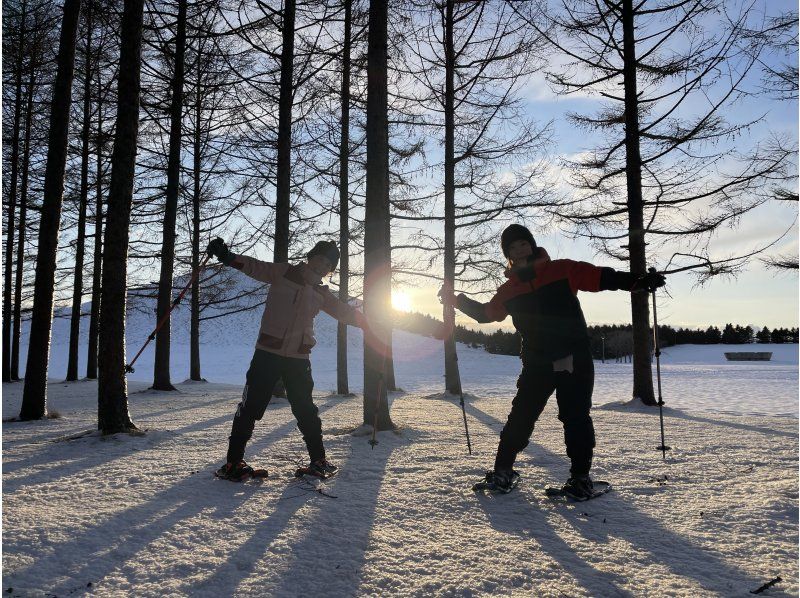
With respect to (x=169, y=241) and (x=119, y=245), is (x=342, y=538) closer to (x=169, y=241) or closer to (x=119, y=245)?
(x=119, y=245)

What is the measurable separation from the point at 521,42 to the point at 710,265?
6.38 meters

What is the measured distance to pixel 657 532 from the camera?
320 centimetres

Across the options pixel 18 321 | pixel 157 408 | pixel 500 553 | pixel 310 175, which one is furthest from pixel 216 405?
pixel 18 321

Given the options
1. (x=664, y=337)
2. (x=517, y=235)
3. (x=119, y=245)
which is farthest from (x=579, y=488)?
(x=664, y=337)

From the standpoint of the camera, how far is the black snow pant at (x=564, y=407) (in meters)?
3.95

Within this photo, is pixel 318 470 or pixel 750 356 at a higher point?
pixel 750 356

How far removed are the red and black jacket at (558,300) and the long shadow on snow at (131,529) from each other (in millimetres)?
2488

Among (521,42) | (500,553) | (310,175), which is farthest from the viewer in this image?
(310,175)

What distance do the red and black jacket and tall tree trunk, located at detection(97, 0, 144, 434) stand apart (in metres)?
4.95

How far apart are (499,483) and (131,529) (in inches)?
99.8

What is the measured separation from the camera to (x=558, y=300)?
13.3 feet

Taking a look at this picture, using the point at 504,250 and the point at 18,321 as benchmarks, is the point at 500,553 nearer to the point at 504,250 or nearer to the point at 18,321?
the point at 504,250

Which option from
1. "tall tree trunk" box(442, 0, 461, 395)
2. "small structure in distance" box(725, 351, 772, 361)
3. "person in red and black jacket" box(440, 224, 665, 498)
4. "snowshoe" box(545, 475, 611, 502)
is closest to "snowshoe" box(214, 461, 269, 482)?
"person in red and black jacket" box(440, 224, 665, 498)

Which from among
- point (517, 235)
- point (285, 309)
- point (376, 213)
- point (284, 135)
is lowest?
point (285, 309)
